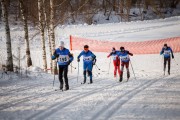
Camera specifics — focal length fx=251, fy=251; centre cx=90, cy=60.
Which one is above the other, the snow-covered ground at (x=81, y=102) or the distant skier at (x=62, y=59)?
the distant skier at (x=62, y=59)

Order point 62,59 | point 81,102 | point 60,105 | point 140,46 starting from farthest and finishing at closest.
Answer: point 140,46
point 62,59
point 81,102
point 60,105

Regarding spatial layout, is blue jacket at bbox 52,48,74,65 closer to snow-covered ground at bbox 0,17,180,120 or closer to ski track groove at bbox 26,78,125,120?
snow-covered ground at bbox 0,17,180,120

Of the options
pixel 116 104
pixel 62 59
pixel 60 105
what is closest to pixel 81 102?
pixel 60 105

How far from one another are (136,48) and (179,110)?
16.4 meters

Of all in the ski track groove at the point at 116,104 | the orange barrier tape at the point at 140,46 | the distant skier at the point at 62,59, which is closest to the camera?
the ski track groove at the point at 116,104

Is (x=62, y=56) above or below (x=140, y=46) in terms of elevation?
below

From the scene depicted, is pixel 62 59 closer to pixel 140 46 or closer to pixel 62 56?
pixel 62 56

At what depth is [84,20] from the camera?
47.5 metres


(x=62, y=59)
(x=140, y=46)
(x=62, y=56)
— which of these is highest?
(x=140, y=46)

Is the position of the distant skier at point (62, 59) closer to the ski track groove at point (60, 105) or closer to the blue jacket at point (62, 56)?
the blue jacket at point (62, 56)

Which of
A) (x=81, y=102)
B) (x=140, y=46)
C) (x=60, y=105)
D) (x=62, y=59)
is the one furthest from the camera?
(x=140, y=46)

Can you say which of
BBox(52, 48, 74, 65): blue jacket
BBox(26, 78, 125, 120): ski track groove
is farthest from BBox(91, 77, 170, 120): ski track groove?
BBox(52, 48, 74, 65): blue jacket

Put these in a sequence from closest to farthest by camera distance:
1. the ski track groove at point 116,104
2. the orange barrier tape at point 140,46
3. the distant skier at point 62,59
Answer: the ski track groove at point 116,104 → the distant skier at point 62,59 → the orange barrier tape at point 140,46

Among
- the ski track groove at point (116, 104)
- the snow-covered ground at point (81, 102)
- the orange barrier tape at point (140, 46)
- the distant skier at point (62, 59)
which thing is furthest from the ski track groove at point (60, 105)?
the orange barrier tape at point (140, 46)
